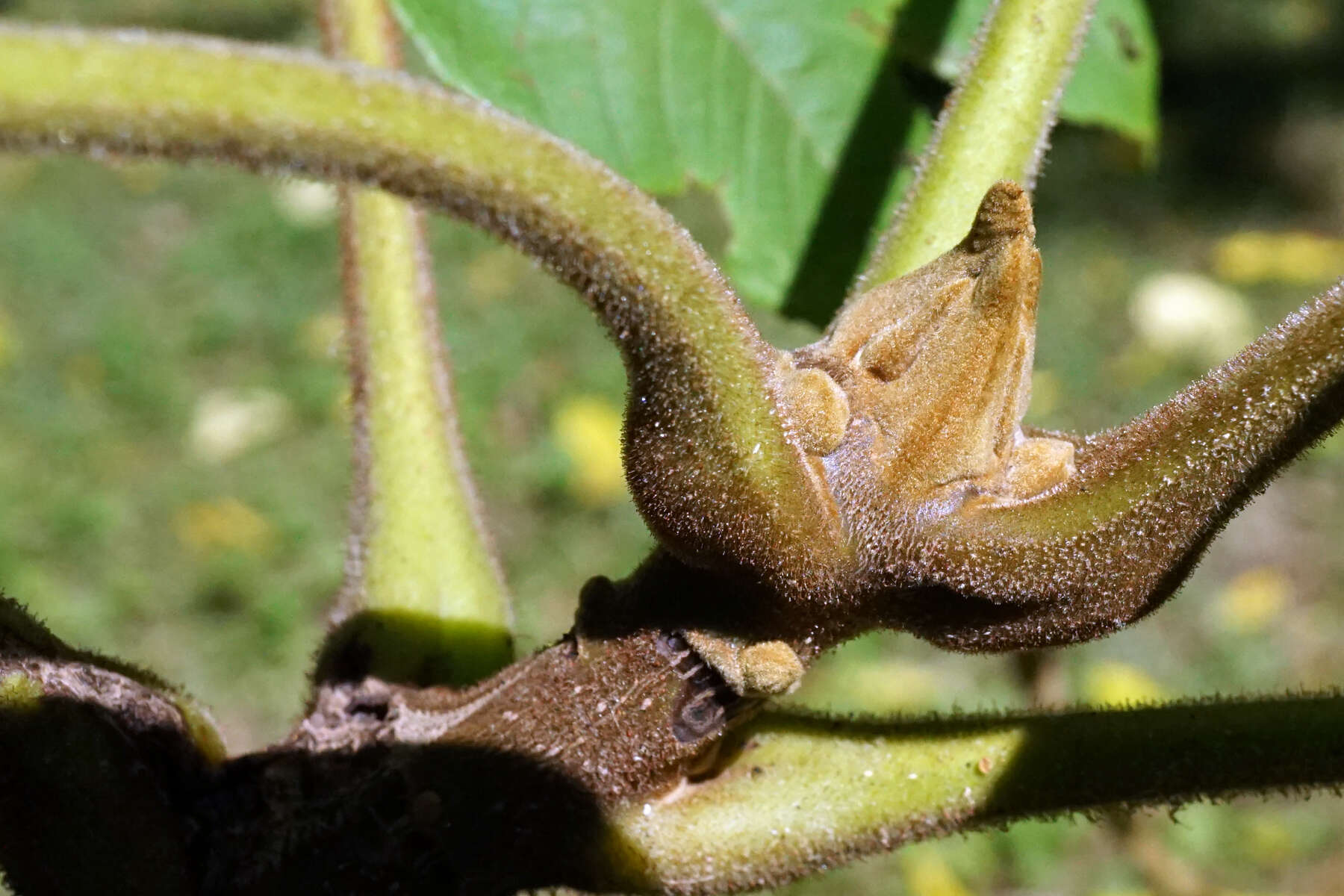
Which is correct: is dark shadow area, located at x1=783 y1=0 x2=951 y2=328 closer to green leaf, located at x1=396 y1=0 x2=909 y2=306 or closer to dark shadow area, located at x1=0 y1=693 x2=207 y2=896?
green leaf, located at x1=396 y1=0 x2=909 y2=306

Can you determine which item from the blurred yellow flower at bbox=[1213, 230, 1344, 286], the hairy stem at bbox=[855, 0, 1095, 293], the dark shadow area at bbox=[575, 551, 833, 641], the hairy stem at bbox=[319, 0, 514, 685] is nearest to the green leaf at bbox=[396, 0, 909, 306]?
the hairy stem at bbox=[319, 0, 514, 685]

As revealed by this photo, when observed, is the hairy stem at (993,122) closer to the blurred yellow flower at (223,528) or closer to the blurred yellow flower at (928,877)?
the blurred yellow flower at (928,877)

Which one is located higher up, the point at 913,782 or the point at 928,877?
the point at 913,782

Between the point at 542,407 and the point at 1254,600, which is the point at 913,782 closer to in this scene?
the point at 1254,600

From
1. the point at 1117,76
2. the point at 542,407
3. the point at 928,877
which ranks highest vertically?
the point at 1117,76

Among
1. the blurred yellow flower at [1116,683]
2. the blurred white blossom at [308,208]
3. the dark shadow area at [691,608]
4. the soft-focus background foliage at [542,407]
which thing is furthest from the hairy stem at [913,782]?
the blurred white blossom at [308,208]

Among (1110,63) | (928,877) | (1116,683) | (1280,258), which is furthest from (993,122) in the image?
(1280,258)
